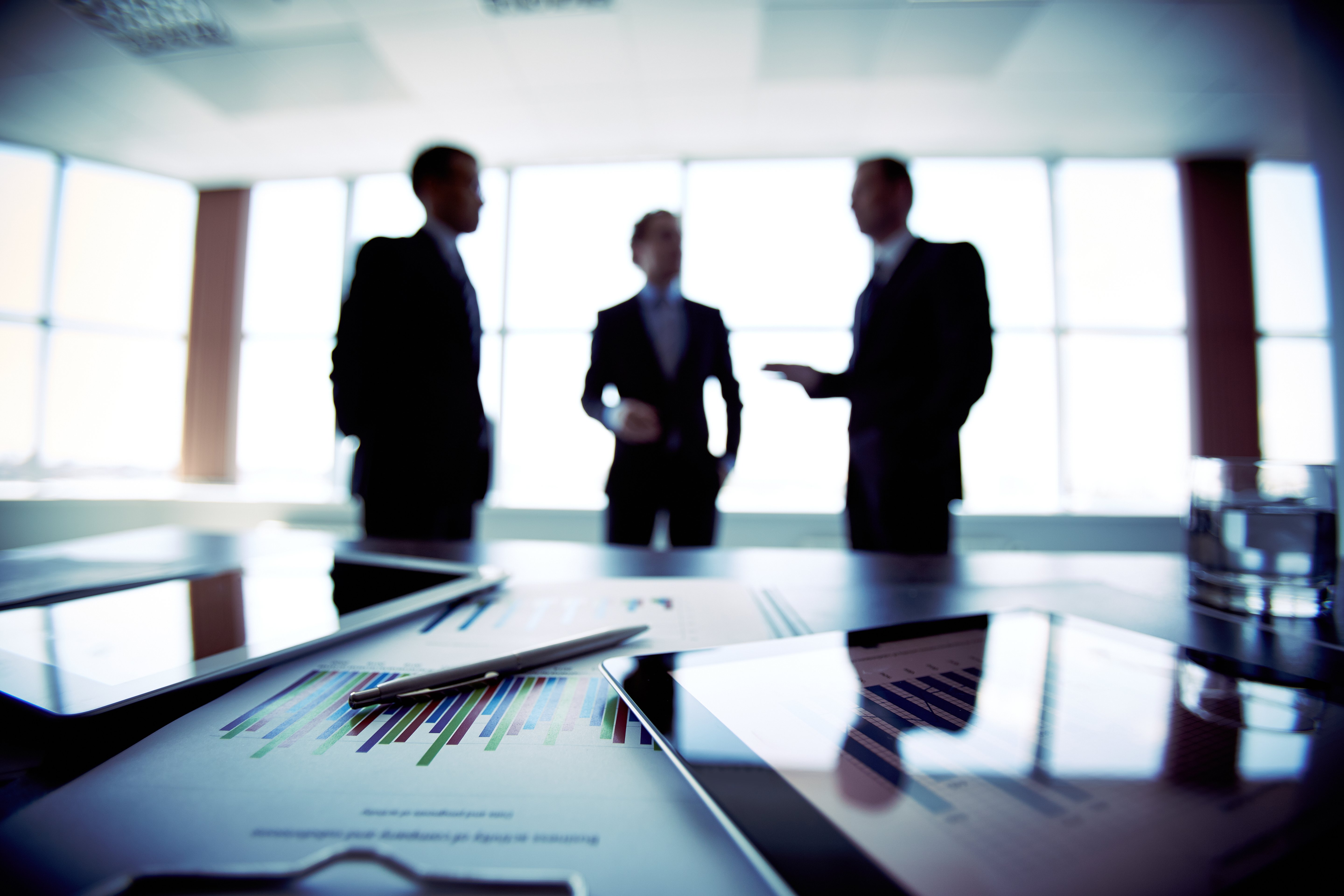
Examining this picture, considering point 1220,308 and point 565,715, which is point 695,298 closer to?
point 565,715

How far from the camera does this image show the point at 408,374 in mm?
1696

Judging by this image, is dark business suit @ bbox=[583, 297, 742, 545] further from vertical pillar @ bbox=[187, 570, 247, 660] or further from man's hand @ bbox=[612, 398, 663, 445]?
vertical pillar @ bbox=[187, 570, 247, 660]

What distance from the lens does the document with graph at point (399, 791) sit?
20 centimetres

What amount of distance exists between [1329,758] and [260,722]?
0.53m

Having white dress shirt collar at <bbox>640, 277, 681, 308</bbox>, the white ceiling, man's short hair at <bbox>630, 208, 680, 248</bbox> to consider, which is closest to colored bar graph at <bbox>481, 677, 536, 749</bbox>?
→ white dress shirt collar at <bbox>640, 277, 681, 308</bbox>

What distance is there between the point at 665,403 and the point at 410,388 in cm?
86

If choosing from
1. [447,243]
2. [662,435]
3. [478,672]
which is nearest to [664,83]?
[447,243]

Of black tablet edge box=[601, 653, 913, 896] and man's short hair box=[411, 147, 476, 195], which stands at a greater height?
man's short hair box=[411, 147, 476, 195]

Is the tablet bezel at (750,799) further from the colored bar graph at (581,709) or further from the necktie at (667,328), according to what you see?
the necktie at (667,328)

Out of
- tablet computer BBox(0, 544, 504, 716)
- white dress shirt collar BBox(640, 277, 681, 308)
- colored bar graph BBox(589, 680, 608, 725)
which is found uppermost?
white dress shirt collar BBox(640, 277, 681, 308)

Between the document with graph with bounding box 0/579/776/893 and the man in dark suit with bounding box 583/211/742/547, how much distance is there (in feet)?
5.16

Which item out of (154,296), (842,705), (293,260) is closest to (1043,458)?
(842,705)

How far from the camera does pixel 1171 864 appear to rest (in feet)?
0.57

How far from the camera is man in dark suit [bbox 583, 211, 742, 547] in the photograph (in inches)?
78.0
